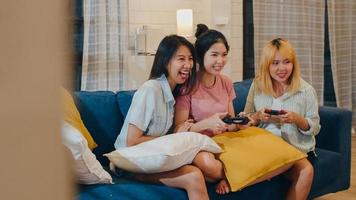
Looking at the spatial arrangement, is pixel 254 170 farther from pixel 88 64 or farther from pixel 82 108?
pixel 88 64

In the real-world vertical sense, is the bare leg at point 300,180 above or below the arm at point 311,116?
below

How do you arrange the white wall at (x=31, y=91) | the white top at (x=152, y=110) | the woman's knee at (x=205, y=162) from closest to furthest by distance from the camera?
the white wall at (x=31, y=91), the woman's knee at (x=205, y=162), the white top at (x=152, y=110)

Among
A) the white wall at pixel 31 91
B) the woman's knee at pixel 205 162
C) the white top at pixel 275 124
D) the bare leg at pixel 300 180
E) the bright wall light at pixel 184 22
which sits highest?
the bright wall light at pixel 184 22

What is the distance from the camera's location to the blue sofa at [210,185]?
2016mm

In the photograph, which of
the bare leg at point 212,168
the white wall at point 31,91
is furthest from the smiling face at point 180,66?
the white wall at point 31,91

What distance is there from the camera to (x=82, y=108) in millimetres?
2408

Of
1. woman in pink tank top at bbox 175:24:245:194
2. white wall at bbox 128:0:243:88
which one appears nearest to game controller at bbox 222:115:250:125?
woman in pink tank top at bbox 175:24:245:194

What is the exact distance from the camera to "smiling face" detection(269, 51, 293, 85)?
2.58 meters

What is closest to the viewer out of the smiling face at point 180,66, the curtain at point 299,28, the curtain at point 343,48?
the smiling face at point 180,66

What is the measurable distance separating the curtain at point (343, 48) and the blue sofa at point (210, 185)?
2.19m

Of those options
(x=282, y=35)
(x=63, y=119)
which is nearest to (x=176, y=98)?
(x=63, y=119)

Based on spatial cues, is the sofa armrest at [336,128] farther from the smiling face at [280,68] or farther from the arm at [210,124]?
the arm at [210,124]

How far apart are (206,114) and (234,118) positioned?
0.53 ft

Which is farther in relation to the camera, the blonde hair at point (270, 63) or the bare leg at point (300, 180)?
the blonde hair at point (270, 63)
